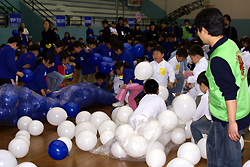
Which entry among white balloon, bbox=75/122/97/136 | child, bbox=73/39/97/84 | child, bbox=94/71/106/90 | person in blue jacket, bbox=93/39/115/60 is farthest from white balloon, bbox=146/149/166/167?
person in blue jacket, bbox=93/39/115/60

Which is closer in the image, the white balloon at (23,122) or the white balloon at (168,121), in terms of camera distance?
the white balloon at (168,121)

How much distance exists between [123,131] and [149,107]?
45cm

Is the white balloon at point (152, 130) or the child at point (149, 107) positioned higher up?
the child at point (149, 107)

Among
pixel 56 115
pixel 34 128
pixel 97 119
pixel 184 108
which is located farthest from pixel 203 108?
pixel 34 128

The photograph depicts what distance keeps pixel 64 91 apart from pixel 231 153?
115 inches

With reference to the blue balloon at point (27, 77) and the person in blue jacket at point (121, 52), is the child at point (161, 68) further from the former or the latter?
the blue balloon at point (27, 77)

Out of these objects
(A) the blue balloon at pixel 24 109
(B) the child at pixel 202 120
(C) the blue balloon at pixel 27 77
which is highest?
(C) the blue balloon at pixel 27 77

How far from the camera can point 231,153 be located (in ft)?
5.02

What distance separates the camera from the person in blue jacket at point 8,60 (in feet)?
12.3

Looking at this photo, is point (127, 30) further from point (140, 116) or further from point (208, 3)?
point (208, 3)

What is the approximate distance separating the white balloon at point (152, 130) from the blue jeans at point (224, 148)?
84cm

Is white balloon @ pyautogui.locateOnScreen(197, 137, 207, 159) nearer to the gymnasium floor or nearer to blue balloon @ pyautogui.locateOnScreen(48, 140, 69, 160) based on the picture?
the gymnasium floor

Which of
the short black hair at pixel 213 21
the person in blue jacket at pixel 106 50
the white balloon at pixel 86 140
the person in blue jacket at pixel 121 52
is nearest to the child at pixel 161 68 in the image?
the person in blue jacket at pixel 121 52

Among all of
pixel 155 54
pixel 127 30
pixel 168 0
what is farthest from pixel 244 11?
pixel 155 54
